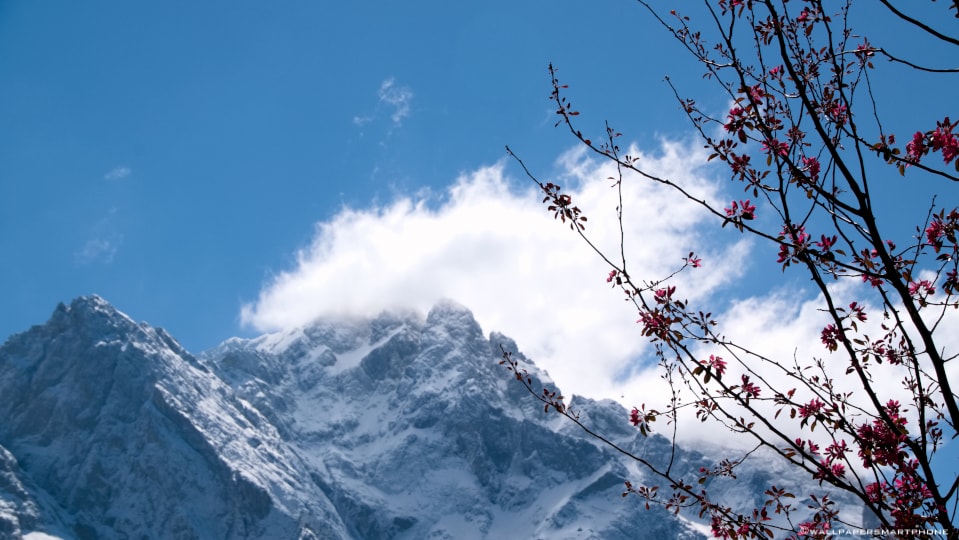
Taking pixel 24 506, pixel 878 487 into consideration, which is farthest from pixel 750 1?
pixel 24 506

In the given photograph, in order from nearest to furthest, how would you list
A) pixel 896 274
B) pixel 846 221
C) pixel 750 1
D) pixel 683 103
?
1. pixel 896 274
2. pixel 846 221
3. pixel 750 1
4. pixel 683 103

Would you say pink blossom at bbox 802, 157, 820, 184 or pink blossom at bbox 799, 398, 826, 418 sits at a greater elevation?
pink blossom at bbox 802, 157, 820, 184

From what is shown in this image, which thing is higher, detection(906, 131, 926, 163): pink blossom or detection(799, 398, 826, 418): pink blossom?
detection(906, 131, 926, 163): pink blossom

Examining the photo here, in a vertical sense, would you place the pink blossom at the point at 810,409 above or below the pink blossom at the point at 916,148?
below

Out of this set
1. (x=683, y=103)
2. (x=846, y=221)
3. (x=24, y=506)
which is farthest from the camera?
(x=24, y=506)

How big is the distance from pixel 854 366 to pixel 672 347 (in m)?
1.49

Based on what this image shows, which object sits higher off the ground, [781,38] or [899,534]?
[781,38]

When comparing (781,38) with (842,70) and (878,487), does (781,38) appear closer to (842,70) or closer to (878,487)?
(842,70)

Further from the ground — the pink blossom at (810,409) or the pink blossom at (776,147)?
the pink blossom at (776,147)

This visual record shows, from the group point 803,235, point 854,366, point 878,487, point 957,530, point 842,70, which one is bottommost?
point 957,530

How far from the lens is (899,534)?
22.0 ft

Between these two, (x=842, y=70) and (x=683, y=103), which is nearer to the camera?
(x=842, y=70)

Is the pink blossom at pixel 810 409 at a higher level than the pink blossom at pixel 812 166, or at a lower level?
lower

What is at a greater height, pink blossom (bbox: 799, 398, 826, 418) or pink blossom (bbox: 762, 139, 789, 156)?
pink blossom (bbox: 762, 139, 789, 156)
